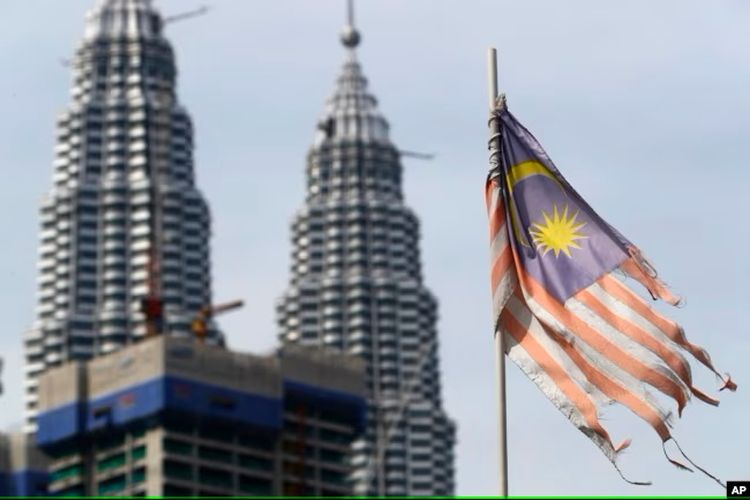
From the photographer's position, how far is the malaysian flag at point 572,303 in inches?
1425

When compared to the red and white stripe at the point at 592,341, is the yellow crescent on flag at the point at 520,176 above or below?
above

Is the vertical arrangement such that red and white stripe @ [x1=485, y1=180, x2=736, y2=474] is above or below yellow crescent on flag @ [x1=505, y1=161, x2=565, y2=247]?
below

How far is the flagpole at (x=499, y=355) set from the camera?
34219mm

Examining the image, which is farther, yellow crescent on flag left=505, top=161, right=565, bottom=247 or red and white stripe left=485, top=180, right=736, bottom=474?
yellow crescent on flag left=505, top=161, right=565, bottom=247

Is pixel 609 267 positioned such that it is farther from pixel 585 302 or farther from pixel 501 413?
pixel 501 413

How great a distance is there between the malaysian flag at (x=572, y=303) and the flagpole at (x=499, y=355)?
0.12 meters

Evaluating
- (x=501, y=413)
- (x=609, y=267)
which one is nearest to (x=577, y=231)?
(x=609, y=267)

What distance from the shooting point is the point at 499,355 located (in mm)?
35562

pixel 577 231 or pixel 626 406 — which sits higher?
pixel 577 231

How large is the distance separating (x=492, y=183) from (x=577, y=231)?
4.90 feet

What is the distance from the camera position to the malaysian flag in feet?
119

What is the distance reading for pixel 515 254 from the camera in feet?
121

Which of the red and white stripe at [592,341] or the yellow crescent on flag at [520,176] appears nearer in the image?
the red and white stripe at [592,341]

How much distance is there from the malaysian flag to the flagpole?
0.12 m
